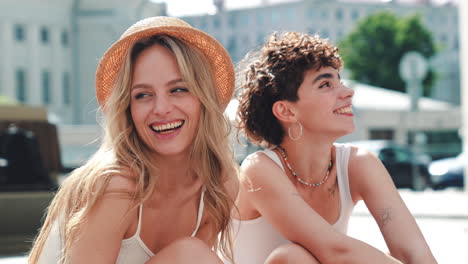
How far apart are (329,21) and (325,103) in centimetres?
8534

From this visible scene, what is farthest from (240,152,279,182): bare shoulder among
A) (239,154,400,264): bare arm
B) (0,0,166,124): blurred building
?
(0,0,166,124): blurred building

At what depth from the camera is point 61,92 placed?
183ft

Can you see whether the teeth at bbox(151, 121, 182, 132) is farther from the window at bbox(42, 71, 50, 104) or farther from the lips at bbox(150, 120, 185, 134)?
the window at bbox(42, 71, 50, 104)

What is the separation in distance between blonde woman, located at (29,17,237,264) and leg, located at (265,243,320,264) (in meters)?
0.25

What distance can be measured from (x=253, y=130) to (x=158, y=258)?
101 centimetres

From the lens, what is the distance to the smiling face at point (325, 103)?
3.60 metres

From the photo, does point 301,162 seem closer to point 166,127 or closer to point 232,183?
point 232,183

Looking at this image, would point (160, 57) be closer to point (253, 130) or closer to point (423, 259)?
point (253, 130)

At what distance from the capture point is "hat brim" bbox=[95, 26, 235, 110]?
3064mm

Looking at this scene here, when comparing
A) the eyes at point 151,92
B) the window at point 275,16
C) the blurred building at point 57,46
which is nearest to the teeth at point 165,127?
the eyes at point 151,92

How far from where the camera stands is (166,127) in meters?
3.05

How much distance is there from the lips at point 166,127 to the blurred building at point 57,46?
50194 mm

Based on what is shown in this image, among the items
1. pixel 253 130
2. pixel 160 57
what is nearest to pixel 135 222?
pixel 160 57

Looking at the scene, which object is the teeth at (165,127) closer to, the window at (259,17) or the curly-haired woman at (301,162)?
the curly-haired woman at (301,162)
